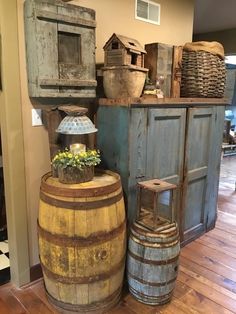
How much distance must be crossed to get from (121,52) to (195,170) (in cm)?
120

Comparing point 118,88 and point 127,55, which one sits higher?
point 127,55

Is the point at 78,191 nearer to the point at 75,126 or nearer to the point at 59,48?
the point at 75,126

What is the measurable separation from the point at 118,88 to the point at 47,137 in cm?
60

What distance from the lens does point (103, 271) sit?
1663mm

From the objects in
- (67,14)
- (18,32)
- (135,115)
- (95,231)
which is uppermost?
(67,14)

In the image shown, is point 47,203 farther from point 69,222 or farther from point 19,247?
point 19,247

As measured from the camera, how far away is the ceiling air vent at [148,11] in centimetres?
233

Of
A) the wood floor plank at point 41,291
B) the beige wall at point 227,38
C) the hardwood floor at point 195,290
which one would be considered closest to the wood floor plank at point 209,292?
the hardwood floor at point 195,290

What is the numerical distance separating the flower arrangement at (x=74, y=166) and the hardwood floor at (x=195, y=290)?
861mm

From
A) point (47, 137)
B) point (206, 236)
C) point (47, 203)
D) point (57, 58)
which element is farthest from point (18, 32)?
point (206, 236)

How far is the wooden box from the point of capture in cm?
168

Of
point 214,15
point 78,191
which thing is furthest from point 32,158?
point 214,15

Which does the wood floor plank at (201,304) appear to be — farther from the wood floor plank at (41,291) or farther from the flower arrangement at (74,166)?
the flower arrangement at (74,166)

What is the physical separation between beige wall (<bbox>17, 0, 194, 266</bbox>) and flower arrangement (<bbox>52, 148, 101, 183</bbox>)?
0.30m
